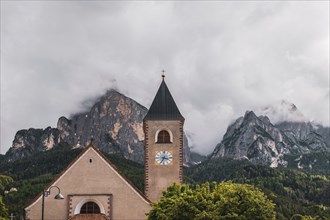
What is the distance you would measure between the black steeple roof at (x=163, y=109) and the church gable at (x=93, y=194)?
9.79m

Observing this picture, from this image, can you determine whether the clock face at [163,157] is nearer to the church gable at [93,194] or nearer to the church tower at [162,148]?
the church tower at [162,148]

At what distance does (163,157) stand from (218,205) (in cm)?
1682

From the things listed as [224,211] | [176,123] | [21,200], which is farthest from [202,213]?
[21,200]

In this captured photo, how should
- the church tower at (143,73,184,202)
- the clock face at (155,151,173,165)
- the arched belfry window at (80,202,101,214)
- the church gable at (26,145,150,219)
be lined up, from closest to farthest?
the church gable at (26,145,150,219) → the arched belfry window at (80,202,101,214) → the church tower at (143,73,184,202) → the clock face at (155,151,173,165)

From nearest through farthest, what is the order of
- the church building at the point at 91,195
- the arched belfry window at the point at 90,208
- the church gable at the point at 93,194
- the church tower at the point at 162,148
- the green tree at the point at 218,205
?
1. the green tree at the point at 218,205
2. the church building at the point at 91,195
3. the church gable at the point at 93,194
4. the arched belfry window at the point at 90,208
5. the church tower at the point at 162,148

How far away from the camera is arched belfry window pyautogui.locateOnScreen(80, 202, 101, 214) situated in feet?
171

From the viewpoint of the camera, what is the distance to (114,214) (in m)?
51.9

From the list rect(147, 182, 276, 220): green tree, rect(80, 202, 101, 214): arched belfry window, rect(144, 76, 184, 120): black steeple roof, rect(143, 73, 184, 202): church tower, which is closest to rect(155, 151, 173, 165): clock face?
rect(143, 73, 184, 202): church tower

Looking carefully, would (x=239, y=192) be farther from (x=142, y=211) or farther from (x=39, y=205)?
(x=39, y=205)

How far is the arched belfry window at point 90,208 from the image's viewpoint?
52.1m

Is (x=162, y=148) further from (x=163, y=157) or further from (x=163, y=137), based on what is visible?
(x=163, y=137)

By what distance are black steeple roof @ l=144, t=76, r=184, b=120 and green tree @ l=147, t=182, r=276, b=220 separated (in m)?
14.8

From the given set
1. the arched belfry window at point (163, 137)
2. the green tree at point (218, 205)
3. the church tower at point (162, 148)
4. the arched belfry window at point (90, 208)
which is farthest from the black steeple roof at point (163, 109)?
the green tree at point (218, 205)

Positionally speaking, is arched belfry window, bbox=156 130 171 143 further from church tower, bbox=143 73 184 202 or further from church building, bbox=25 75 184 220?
church building, bbox=25 75 184 220
